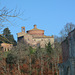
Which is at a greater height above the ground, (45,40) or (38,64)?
(45,40)

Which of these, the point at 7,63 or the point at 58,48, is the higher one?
the point at 58,48

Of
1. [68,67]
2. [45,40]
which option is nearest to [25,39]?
[45,40]

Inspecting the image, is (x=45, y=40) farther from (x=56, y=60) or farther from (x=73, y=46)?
(x=73, y=46)

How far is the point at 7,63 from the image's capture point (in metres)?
48.3

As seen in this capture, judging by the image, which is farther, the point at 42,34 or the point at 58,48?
the point at 42,34

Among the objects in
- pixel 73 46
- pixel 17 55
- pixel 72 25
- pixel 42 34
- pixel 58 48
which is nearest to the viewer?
pixel 73 46

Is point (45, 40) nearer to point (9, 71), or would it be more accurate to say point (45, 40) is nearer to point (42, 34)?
point (42, 34)

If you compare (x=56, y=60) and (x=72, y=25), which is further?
(x=56, y=60)

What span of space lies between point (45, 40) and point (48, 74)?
1179 inches

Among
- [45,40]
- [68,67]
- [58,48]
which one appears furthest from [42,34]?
[68,67]

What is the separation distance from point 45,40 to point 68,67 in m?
51.5

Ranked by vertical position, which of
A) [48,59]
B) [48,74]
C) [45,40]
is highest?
[45,40]

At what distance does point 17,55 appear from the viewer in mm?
47594

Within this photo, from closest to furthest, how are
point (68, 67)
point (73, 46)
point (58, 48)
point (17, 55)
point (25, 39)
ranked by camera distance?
point (73, 46) < point (68, 67) < point (17, 55) < point (58, 48) < point (25, 39)
